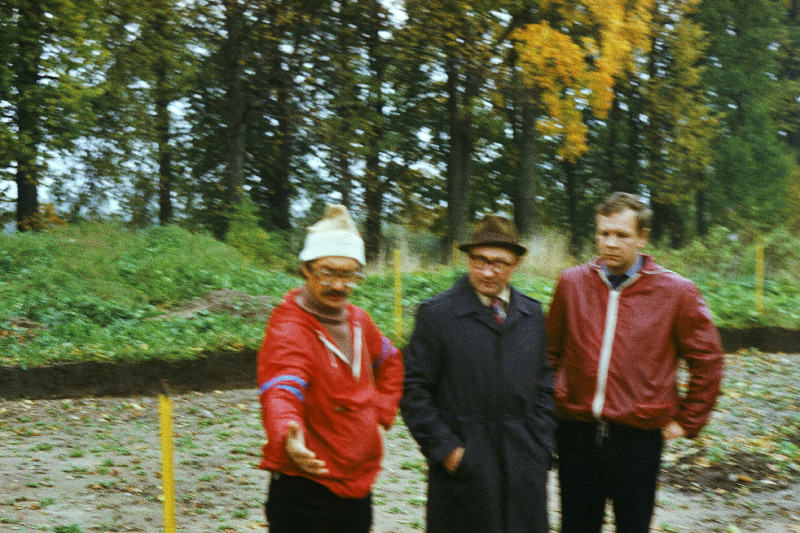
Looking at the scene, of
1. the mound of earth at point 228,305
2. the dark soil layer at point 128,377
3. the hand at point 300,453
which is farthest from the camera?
the mound of earth at point 228,305

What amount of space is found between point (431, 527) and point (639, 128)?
90.0ft

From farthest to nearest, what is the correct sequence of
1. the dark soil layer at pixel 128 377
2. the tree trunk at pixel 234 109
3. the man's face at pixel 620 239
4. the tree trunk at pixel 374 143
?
1. the tree trunk at pixel 234 109
2. the tree trunk at pixel 374 143
3. the dark soil layer at pixel 128 377
4. the man's face at pixel 620 239

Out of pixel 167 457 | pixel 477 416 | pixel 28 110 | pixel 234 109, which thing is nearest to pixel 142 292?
pixel 234 109

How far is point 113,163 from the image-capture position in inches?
880

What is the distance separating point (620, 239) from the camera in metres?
3.89

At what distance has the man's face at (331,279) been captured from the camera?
3.19 meters

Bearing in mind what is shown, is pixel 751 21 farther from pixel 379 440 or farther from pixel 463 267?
pixel 379 440

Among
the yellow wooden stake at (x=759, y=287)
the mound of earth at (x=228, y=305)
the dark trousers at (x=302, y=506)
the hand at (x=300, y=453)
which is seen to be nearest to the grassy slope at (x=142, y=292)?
the yellow wooden stake at (x=759, y=287)

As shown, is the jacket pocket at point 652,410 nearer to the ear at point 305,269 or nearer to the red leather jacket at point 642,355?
the red leather jacket at point 642,355

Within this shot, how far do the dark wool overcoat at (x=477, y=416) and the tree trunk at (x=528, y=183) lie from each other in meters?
18.6

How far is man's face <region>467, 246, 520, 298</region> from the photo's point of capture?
138 inches

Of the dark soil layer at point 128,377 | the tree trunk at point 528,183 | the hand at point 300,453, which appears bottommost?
the dark soil layer at point 128,377

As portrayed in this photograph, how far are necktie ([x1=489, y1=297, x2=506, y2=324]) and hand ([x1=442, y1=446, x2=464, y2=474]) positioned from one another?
0.54m

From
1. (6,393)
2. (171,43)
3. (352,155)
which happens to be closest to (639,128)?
(352,155)
